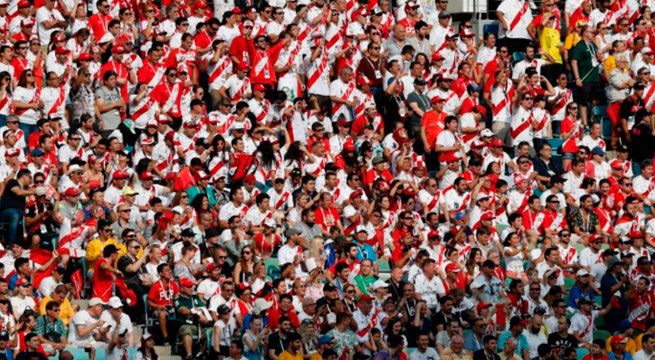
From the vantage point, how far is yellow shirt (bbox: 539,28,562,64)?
33.7 meters

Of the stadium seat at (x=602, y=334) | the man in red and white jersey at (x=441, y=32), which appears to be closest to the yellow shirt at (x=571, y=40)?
the man in red and white jersey at (x=441, y=32)

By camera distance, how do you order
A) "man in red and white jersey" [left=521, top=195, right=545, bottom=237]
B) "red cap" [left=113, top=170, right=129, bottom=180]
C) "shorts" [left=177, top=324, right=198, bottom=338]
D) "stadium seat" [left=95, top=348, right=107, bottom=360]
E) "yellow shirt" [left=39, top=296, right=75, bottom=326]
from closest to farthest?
"stadium seat" [left=95, top=348, right=107, bottom=360], "yellow shirt" [left=39, top=296, right=75, bottom=326], "shorts" [left=177, top=324, right=198, bottom=338], "red cap" [left=113, top=170, right=129, bottom=180], "man in red and white jersey" [left=521, top=195, right=545, bottom=237]

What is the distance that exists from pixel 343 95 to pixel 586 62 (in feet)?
13.6

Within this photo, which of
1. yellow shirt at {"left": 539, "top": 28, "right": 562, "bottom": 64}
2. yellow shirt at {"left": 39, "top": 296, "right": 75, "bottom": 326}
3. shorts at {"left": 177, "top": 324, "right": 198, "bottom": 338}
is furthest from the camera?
yellow shirt at {"left": 539, "top": 28, "right": 562, "bottom": 64}

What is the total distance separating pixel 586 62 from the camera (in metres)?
33.7

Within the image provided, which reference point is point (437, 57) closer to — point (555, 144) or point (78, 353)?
point (555, 144)

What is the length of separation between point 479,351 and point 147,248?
4272 millimetres

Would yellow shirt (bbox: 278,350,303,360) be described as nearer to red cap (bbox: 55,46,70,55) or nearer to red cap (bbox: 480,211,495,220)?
red cap (bbox: 480,211,495,220)

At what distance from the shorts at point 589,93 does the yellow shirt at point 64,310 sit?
10.5 m

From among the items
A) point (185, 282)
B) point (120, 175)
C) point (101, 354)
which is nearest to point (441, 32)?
point (120, 175)

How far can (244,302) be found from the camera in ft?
88.1

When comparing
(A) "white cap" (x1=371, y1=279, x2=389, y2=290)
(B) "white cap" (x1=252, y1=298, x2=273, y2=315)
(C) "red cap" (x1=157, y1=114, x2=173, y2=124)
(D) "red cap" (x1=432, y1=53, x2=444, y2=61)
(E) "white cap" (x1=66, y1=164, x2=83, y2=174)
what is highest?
(E) "white cap" (x1=66, y1=164, x2=83, y2=174)

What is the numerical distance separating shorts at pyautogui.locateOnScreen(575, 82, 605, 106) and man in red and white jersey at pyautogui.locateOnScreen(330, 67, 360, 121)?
378 centimetres

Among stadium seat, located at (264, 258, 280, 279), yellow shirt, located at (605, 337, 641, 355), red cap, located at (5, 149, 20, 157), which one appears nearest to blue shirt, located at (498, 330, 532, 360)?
yellow shirt, located at (605, 337, 641, 355)
